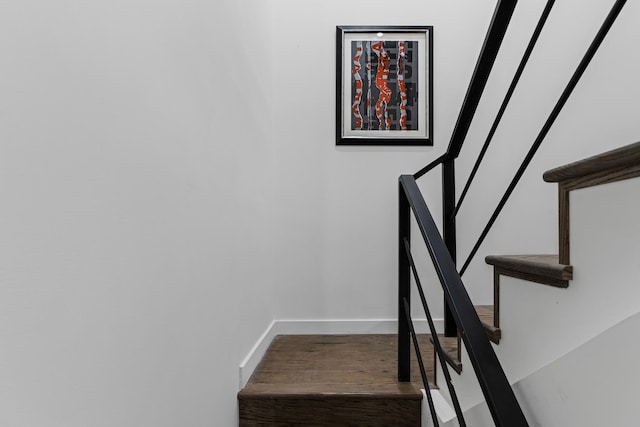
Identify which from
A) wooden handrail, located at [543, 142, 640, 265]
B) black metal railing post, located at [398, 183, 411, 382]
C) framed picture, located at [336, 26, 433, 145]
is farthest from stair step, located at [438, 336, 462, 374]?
framed picture, located at [336, 26, 433, 145]

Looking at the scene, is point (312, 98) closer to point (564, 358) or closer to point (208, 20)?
point (208, 20)

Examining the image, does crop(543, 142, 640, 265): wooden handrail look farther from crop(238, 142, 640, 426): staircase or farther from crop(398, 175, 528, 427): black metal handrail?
crop(398, 175, 528, 427): black metal handrail

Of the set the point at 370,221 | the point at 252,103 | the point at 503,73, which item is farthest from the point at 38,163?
the point at 503,73

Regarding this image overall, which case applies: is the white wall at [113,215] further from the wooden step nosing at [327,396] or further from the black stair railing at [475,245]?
the black stair railing at [475,245]

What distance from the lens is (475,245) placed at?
3.94 feet

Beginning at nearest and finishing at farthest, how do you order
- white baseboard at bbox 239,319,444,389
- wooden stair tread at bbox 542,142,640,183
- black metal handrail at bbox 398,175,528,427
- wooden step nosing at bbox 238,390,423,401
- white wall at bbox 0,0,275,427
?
white wall at bbox 0,0,275,427
wooden stair tread at bbox 542,142,640,183
black metal handrail at bbox 398,175,528,427
wooden step nosing at bbox 238,390,423,401
white baseboard at bbox 239,319,444,389

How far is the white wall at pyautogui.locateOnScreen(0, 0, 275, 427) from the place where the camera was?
471 mm

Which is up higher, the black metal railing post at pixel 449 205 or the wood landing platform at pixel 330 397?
the black metal railing post at pixel 449 205

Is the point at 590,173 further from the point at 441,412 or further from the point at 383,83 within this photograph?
the point at 383,83

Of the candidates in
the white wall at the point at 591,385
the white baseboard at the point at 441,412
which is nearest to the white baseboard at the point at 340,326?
the white baseboard at the point at 441,412

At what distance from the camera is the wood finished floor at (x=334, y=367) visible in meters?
1.50

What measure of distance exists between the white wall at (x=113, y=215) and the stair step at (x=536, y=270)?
765 millimetres

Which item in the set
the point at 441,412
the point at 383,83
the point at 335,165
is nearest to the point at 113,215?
the point at 441,412

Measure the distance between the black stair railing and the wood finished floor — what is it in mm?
127
